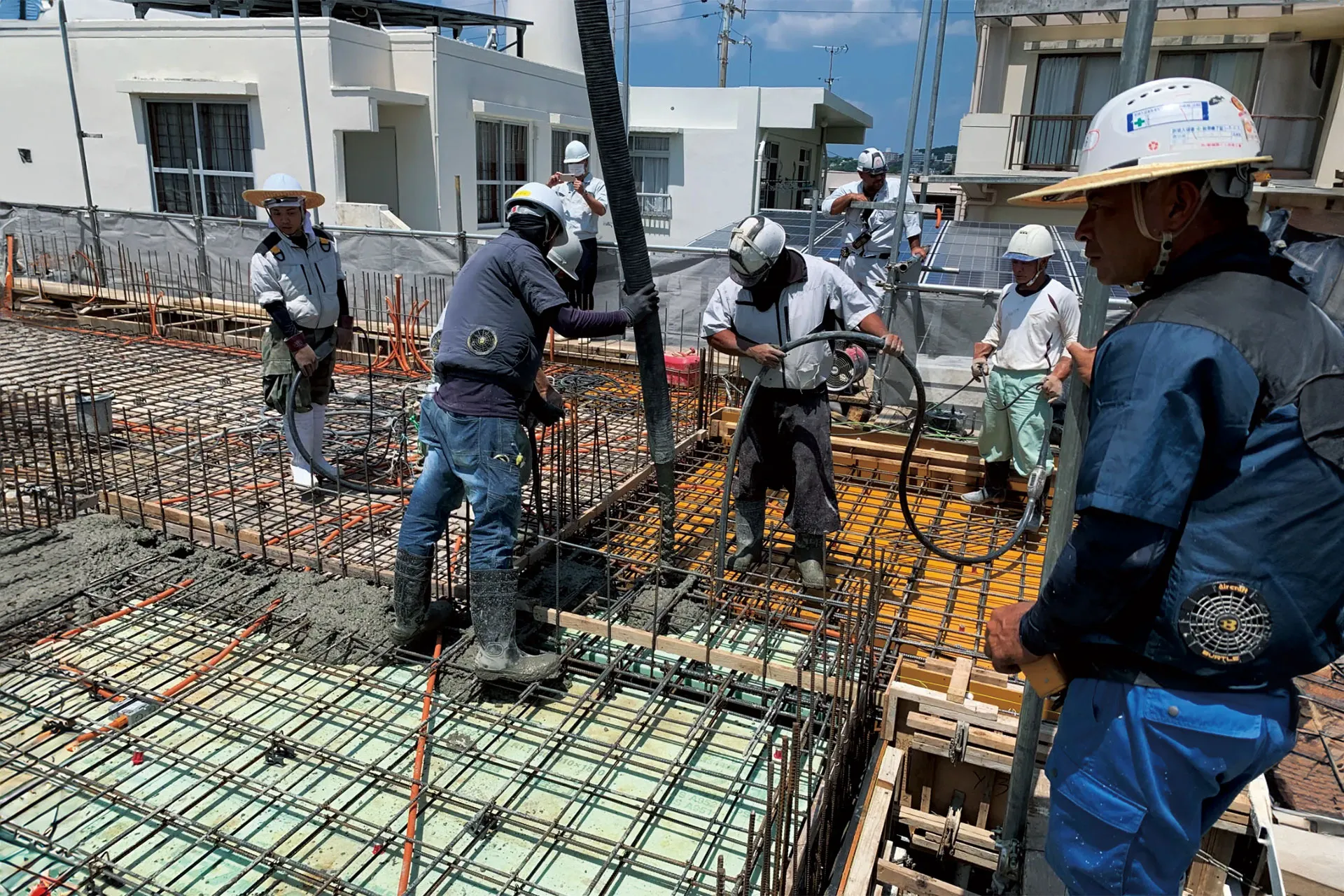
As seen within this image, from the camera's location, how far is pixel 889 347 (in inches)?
148

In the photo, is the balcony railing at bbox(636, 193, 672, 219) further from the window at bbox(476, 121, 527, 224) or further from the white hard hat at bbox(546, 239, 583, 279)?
the white hard hat at bbox(546, 239, 583, 279)

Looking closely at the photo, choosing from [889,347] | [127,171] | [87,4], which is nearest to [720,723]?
[889,347]

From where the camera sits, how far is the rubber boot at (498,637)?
11.2ft

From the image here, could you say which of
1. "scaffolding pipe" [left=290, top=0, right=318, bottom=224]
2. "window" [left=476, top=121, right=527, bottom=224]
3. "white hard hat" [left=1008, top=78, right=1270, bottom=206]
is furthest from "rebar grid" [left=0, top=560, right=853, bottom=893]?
"window" [left=476, top=121, right=527, bottom=224]

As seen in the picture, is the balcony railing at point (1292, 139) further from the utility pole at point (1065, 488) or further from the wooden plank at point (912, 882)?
the wooden plank at point (912, 882)

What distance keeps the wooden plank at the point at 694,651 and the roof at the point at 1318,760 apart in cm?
158

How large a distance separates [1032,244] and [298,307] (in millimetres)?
4450

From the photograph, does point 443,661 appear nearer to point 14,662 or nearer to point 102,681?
point 102,681

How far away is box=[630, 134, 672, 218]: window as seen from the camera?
2280 cm

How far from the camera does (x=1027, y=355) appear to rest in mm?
5211

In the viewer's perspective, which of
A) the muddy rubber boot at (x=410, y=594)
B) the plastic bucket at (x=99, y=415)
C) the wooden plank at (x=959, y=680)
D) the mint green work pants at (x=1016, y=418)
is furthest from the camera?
the plastic bucket at (x=99, y=415)

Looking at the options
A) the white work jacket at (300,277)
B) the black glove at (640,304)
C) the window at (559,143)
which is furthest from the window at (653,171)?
the black glove at (640,304)

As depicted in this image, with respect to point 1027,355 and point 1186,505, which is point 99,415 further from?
point 1186,505

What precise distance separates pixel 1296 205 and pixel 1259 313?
16737mm
